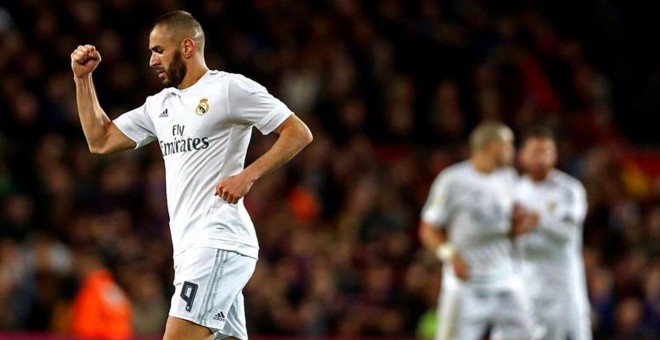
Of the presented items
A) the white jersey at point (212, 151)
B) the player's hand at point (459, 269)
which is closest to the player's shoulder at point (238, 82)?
the white jersey at point (212, 151)

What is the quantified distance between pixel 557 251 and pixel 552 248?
0.18 ft

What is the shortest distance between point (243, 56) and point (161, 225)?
8.07ft

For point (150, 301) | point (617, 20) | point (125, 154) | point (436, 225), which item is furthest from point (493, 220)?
point (617, 20)

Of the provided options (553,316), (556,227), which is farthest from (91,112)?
(553,316)

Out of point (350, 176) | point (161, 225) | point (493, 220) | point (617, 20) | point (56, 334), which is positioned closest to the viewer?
point (493, 220)

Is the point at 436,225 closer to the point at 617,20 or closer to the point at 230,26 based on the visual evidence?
the point at 230,26

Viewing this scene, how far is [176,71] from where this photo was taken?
6445 millimetres

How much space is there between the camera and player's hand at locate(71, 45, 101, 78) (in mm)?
6582

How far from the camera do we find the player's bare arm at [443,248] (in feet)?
32.4

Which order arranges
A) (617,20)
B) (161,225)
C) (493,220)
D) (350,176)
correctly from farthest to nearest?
1. (617,20)
2. (350,176)
3. (161,225)
4. (493,220)

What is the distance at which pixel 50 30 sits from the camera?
13477mm

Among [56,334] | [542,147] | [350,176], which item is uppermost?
[542,147]

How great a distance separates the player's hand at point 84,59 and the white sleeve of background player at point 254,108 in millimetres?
720

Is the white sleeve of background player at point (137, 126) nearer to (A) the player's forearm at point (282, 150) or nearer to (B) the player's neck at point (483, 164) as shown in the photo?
(A) the player's forearm at point (282, 150)
